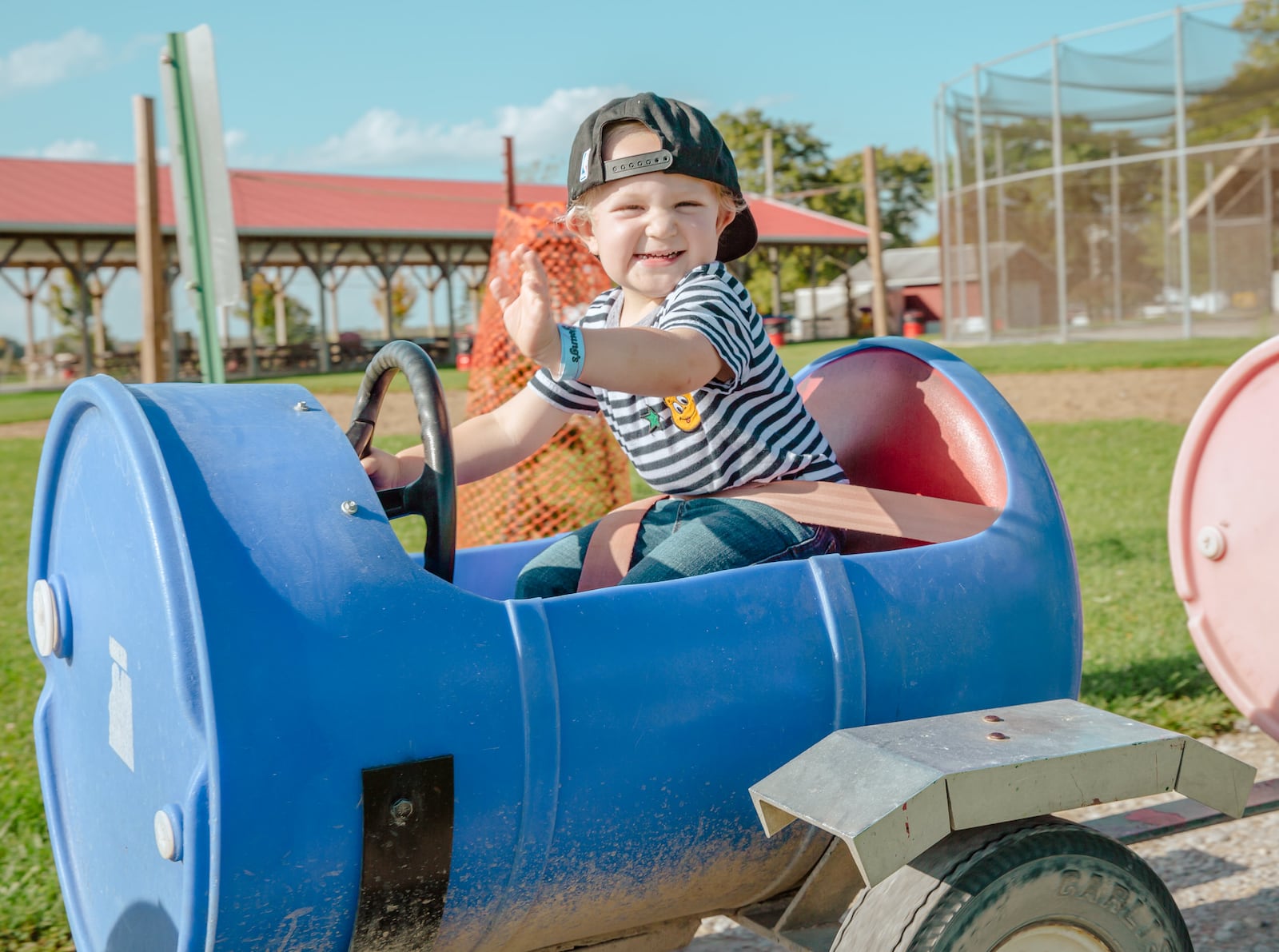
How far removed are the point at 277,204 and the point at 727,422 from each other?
3001 centimetres

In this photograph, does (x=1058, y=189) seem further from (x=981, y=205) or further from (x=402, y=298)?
(x=402, y=298)

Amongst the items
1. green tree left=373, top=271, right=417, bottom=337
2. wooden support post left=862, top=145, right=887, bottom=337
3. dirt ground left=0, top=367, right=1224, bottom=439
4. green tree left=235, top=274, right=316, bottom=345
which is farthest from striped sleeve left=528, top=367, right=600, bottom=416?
green tree left=373, top=271, right=417, bottom=337

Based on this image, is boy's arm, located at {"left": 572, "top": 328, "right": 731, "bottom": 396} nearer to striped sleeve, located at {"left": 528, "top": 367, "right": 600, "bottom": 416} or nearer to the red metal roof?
striped sleeve, located at {"left": 528, "top": 367, "right": 600, "bottom": 416}

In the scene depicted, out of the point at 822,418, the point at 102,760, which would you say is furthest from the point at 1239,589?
the point at 102,760

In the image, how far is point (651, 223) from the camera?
2045mm

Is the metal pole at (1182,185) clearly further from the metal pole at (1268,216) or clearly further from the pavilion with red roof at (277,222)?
the pavilion with red roof at (277,222)

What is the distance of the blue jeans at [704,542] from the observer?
185 centimetres

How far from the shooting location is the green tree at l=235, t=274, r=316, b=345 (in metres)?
47.1

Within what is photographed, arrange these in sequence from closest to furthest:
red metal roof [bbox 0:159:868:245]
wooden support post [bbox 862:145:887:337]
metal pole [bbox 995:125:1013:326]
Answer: wooden support post [bbox 862:145:887:337]
metal pole [bbox 995:125:1013:326]
red metal roof [bbox 0:159:868:245]

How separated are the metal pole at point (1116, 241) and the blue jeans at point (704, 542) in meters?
18.4

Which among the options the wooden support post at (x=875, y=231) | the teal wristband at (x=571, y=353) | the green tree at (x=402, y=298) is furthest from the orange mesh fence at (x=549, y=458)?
the green tree at (x=402, y=298)

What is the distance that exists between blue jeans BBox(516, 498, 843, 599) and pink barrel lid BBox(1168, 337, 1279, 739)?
1.19 meters

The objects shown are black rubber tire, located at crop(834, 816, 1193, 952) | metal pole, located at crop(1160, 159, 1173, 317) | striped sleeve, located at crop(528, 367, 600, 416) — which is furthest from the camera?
metal pole, located at crop(1160, 159, 1173, 317)

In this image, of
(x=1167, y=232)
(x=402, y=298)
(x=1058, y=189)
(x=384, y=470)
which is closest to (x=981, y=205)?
(x=1058, y=189)
